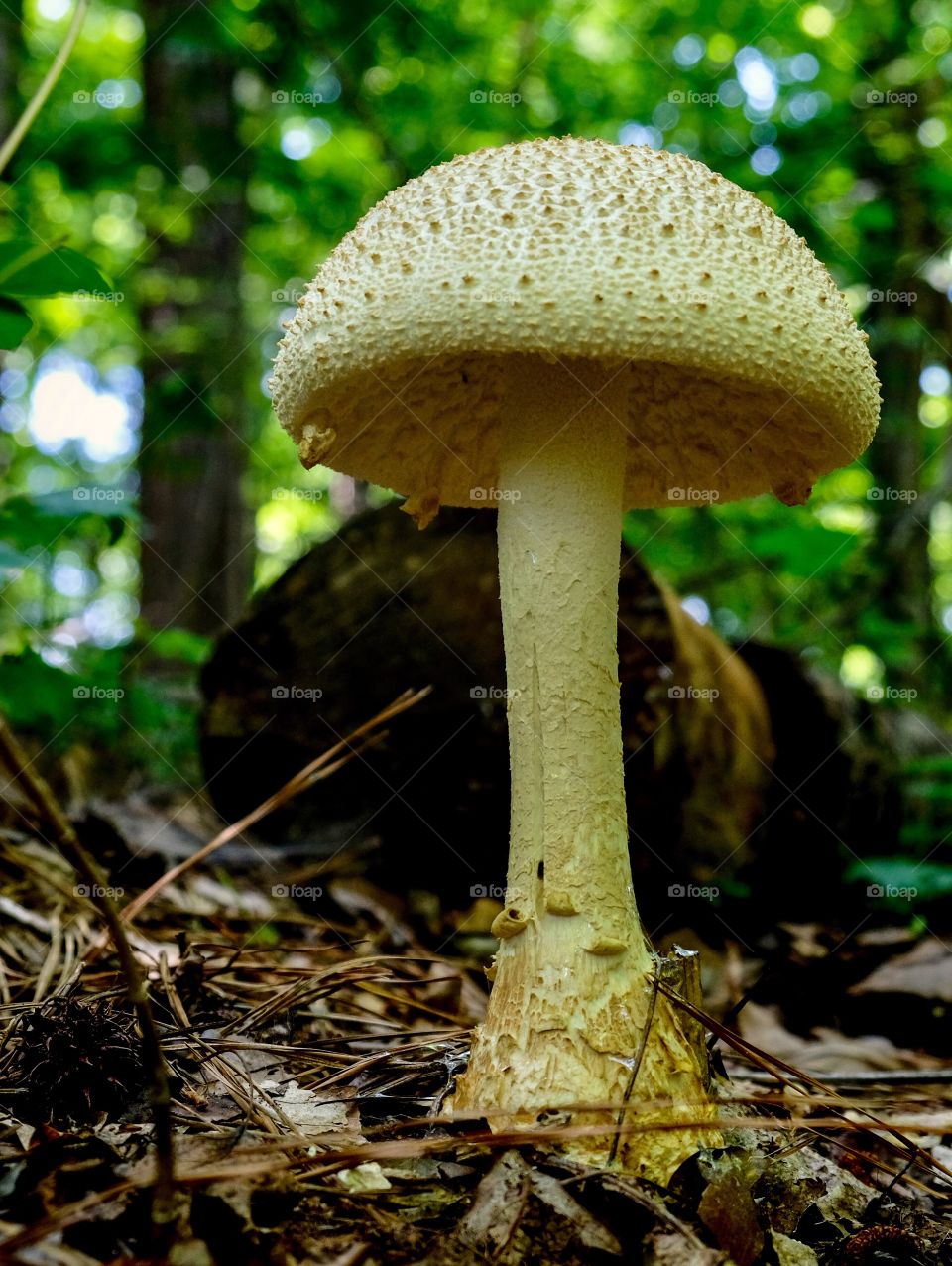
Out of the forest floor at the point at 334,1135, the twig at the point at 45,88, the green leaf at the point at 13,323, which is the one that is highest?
the twig at the point at 45,88

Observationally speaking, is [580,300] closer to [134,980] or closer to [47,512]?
[134,980]

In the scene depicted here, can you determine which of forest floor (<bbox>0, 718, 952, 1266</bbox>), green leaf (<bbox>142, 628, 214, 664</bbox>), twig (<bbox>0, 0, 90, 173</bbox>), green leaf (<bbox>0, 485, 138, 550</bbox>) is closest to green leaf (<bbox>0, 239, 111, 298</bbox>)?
twig (<bbox>0, 0, 90, 173</bbox>)

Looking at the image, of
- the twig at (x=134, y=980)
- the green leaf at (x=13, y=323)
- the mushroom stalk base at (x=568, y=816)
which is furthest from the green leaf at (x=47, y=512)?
the twig at (x=134, y=980)

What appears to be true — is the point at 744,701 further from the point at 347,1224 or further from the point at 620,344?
the point at 347,1224

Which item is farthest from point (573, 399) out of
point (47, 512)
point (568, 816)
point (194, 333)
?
point (194, 333)

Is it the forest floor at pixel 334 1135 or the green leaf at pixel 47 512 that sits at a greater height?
the green leaf at pixel 47 512

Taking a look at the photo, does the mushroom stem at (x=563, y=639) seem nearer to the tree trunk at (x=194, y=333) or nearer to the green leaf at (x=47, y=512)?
the green leaf at (x=47, y=512)

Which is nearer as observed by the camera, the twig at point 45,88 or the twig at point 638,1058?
the twig at point 638,1058
